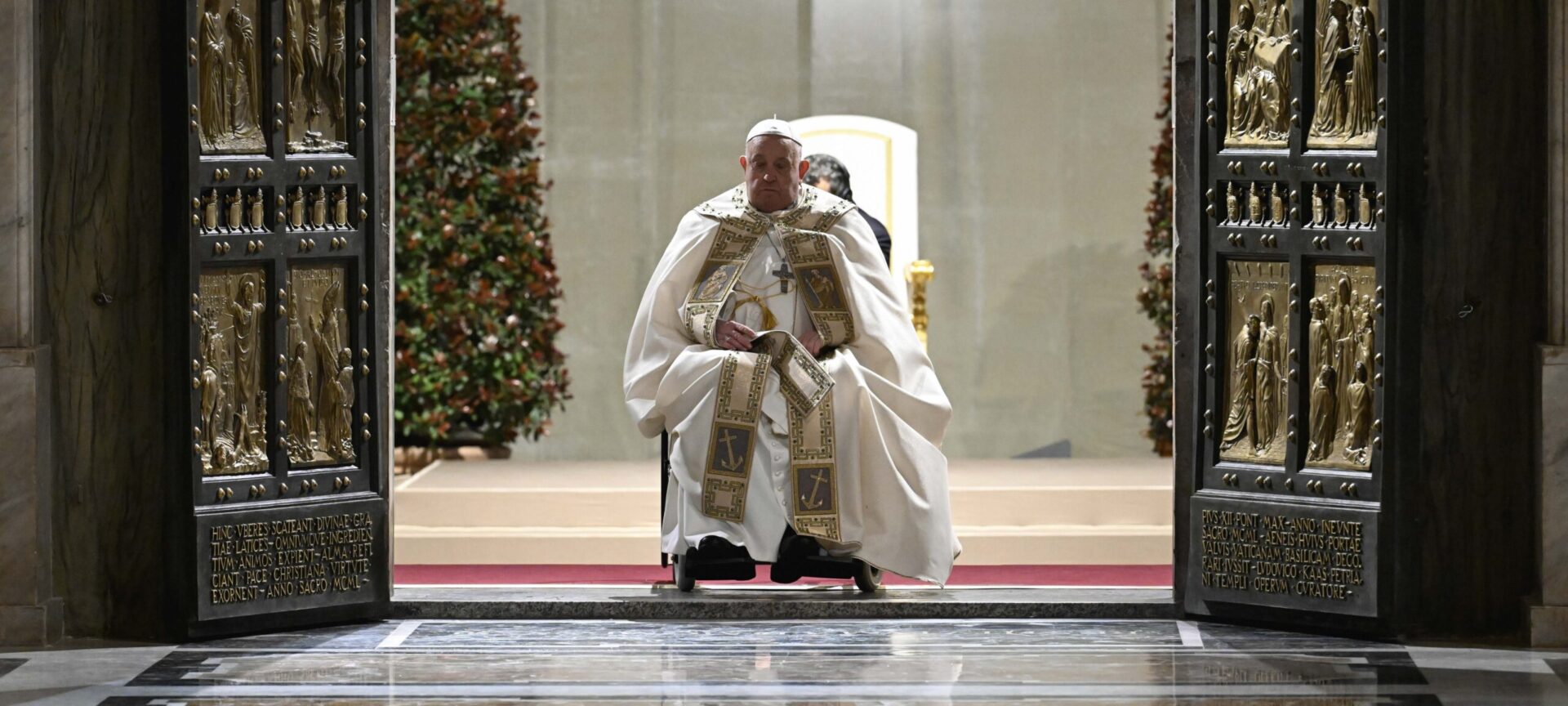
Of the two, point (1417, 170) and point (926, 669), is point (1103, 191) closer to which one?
point (1417, 170)

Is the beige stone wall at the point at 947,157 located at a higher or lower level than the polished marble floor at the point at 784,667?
higher

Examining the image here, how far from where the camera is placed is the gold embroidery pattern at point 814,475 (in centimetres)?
715

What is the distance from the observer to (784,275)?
7.50m

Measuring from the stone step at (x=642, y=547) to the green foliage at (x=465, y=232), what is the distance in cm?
250

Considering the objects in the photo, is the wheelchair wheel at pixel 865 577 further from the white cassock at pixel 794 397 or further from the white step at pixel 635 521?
the white step at pixel 635 521

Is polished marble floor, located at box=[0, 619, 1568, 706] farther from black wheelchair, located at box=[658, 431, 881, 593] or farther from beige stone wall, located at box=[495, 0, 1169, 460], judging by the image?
beige stone wall, located at box=[495, 0, 1169, 460]

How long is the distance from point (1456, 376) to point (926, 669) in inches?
73.9

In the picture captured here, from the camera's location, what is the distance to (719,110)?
44.2 ft

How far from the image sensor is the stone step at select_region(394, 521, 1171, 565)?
9.59 m

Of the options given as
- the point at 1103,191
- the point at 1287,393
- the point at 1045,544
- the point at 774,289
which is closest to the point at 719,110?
the point at 1103,191

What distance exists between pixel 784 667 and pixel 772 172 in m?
1.92

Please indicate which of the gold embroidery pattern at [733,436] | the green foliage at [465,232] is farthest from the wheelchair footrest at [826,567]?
the green foliage at [465,232]

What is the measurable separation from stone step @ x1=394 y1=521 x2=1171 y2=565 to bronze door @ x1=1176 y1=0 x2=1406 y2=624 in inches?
93.1

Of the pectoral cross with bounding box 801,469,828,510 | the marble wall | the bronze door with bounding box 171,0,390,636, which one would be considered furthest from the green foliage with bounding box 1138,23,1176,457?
the marble wall
